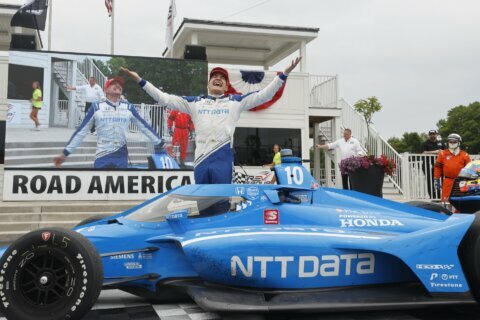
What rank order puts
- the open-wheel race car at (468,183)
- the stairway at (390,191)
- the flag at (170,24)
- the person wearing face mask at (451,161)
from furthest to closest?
the flag at (170,24) → the stairway at (390,191) → the person wearing face mask at (451,161) → the open-wheel race car at (468,183)

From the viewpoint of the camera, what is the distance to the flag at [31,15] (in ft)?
38.1

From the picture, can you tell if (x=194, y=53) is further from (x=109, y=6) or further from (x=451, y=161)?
(x=451, y=161)

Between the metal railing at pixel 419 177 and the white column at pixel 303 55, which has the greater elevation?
the white column at pixel 303 55

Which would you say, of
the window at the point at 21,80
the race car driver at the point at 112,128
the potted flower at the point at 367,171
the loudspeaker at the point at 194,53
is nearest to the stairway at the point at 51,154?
the race car driver at the point at 112,128

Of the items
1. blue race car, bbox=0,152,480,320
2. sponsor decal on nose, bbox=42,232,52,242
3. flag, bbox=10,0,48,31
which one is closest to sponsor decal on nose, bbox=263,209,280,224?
blue race car, bbox=0,152,480,320

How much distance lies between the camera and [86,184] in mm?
10148

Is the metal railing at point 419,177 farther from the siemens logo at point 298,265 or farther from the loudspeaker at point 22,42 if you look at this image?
the loudspeaker at point 22,42

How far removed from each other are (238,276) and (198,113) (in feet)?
6.16

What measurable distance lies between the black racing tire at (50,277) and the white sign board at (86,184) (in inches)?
285

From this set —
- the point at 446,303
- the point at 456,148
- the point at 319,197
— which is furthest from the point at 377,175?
the point at 446,303

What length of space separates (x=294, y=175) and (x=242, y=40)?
39.1 ft

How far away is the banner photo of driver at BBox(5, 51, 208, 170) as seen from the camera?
10.1 metres

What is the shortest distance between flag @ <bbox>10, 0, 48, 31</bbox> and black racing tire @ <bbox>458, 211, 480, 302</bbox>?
1142 cm

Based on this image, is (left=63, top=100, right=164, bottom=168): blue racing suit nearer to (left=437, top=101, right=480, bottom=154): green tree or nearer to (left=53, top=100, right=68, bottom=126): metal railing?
(left=53, top=100, right=68, bottom=126): metal railing
